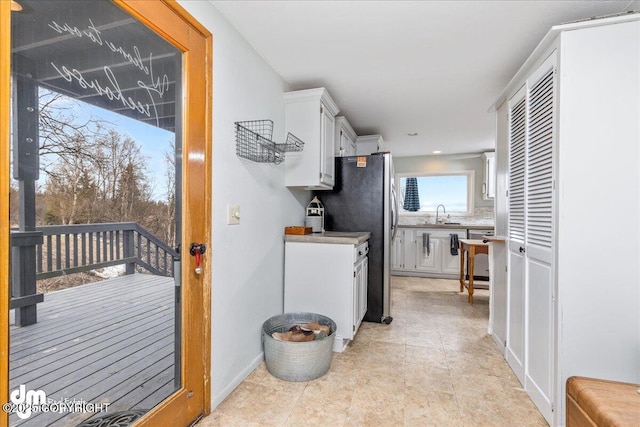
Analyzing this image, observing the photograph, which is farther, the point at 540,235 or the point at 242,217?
the point at 242,217

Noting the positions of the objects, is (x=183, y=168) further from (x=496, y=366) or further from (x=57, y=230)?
(x=496, y=366)

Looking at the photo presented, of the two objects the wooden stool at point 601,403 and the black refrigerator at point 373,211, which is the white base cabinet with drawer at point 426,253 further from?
the wooden stool at point 601,403

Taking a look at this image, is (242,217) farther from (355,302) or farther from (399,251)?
(399,251)

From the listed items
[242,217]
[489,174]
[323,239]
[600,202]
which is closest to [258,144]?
[242,217]

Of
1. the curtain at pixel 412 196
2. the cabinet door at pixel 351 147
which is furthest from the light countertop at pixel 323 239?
the curtain at pixel 412 196

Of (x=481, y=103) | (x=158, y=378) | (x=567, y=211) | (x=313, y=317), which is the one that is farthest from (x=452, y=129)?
(x=158, y=378)

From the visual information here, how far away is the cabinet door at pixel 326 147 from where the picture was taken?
257 cm

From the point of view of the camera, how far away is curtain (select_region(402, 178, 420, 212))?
582 cm

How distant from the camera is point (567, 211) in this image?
4.66ft

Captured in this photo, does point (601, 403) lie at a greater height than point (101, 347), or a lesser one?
lesser

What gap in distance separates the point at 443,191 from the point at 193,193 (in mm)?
5192

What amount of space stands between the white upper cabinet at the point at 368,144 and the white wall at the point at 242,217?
1.97 metres

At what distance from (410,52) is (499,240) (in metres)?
1.59

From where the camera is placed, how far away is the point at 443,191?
5703mm
